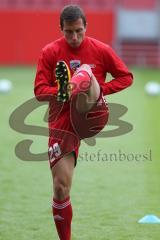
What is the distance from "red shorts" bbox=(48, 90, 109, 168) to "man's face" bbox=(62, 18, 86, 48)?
0.45m

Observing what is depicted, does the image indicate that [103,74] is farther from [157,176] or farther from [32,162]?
[32,162]

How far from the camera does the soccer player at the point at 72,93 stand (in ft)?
18.9

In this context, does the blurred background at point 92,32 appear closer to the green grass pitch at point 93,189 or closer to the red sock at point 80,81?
the green grass pitch at point 93,189

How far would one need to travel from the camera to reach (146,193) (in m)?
8.47

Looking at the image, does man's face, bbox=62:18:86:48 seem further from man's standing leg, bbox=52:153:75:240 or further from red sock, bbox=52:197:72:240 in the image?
red sock, bbox=52:197:72:240

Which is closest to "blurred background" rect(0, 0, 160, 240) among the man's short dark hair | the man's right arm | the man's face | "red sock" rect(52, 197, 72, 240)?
"red sock" rect(52, 197, 72, 240)

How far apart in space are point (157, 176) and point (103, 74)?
3.56 meters

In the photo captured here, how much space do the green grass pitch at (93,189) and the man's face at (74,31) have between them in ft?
5.71

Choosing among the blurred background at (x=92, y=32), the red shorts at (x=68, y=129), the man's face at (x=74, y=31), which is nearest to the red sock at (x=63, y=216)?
the red shorts at (x=68, y=129)

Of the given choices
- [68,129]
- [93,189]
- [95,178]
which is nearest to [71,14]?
[68,129]

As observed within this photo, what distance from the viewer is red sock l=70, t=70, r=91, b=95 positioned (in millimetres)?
5574

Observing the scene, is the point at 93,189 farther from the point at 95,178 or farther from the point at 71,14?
the point at 71,14

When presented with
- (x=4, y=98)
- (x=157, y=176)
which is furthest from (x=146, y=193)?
(x=4, y=98)

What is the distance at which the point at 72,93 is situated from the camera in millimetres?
5613
